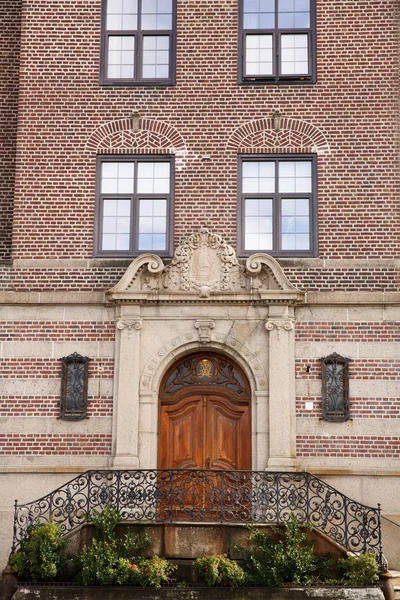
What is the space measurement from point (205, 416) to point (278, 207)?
4.06 m

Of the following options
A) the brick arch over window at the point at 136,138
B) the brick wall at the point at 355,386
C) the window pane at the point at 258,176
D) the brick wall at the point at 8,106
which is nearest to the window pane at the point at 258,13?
the brick arch over window at the point at 136,138

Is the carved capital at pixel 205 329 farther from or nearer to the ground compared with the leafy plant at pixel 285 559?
farther from the ground

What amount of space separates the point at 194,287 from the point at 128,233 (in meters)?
1.71

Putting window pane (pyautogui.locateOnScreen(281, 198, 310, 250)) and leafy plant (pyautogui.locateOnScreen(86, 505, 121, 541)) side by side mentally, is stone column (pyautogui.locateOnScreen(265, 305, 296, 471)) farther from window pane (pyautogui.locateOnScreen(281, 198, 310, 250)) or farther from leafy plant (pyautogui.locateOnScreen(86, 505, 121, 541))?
leafy plant (pyautogui.locateOnScreen(86, 505, 121, 541))

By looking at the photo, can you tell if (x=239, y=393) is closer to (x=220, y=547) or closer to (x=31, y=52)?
(x=220, y=547)

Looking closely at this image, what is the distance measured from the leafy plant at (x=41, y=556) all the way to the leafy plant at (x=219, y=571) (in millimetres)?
2060

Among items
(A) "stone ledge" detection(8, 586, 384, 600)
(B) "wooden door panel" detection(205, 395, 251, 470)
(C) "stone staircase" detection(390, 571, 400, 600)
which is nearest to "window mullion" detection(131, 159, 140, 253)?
(B) "wooden door panel" detection(205, 395, 251, 470)

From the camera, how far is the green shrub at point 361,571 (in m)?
14.1

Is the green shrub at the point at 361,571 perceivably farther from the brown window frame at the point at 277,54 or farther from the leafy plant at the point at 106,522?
the brown window frame at the point at 277,54

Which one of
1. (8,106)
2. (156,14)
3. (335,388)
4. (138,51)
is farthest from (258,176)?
(8,106)

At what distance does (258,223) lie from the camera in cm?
1786

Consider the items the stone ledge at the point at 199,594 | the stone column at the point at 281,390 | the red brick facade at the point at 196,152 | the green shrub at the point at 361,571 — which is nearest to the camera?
the stone ledge at the point at 199,594

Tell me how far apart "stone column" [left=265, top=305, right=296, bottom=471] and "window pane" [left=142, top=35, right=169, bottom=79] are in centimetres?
514

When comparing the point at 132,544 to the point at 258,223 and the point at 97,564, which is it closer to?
the point at 97,564
